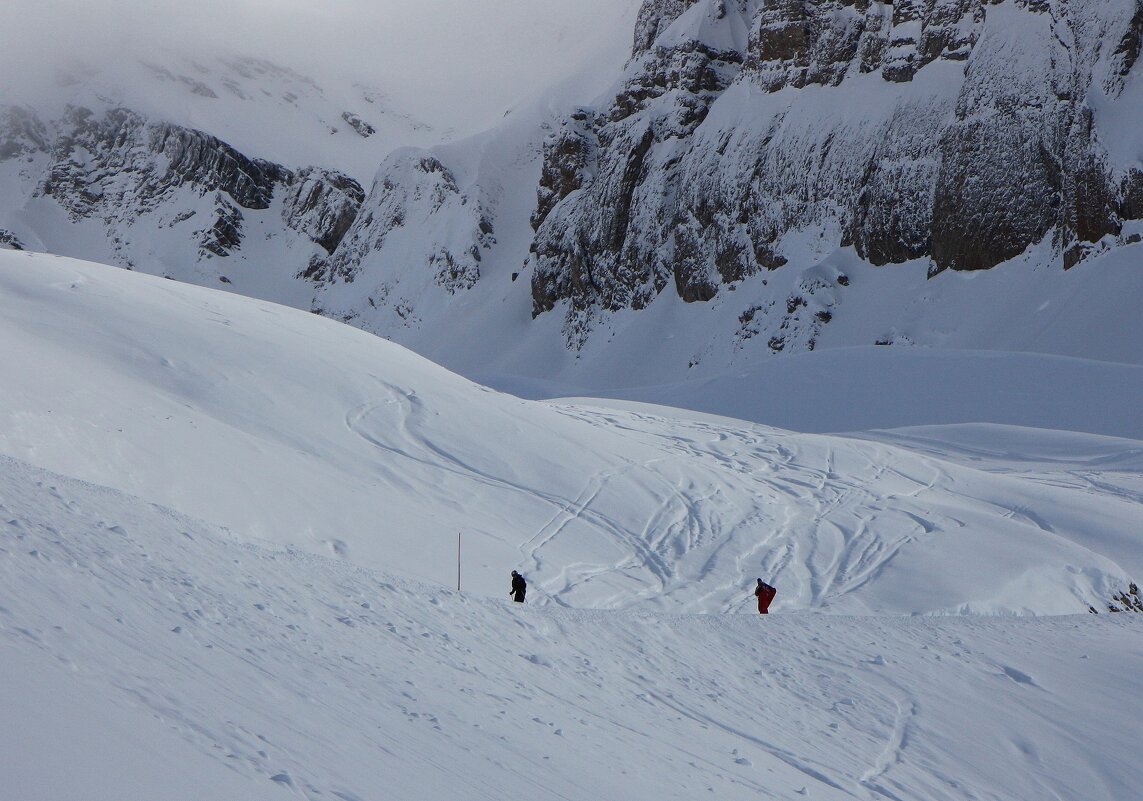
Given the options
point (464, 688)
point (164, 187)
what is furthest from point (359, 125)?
point (464, 688)

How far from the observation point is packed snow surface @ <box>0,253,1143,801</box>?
571 centimetres

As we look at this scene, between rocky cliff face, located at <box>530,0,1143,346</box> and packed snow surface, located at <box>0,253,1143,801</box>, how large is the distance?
3648 cm

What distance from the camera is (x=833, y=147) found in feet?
224

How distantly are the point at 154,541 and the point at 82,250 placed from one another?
479ft

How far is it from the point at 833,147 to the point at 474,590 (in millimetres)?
60349

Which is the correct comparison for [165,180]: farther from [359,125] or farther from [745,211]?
[745,211]

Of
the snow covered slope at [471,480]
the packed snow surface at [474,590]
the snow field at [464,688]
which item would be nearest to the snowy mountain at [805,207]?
the snow covered slope at [471,480]

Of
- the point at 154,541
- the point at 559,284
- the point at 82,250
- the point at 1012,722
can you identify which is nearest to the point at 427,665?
the point at 154,541

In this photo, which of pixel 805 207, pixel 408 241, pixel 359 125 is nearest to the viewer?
pixel 805 207

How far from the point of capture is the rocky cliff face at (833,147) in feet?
184

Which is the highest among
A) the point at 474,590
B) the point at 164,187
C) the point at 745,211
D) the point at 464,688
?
the point at 745,211

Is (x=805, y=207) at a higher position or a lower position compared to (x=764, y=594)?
higher

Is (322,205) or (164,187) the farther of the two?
(164,187)

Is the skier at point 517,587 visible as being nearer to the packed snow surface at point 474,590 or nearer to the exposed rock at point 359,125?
the packed snow surface at point 474,590
